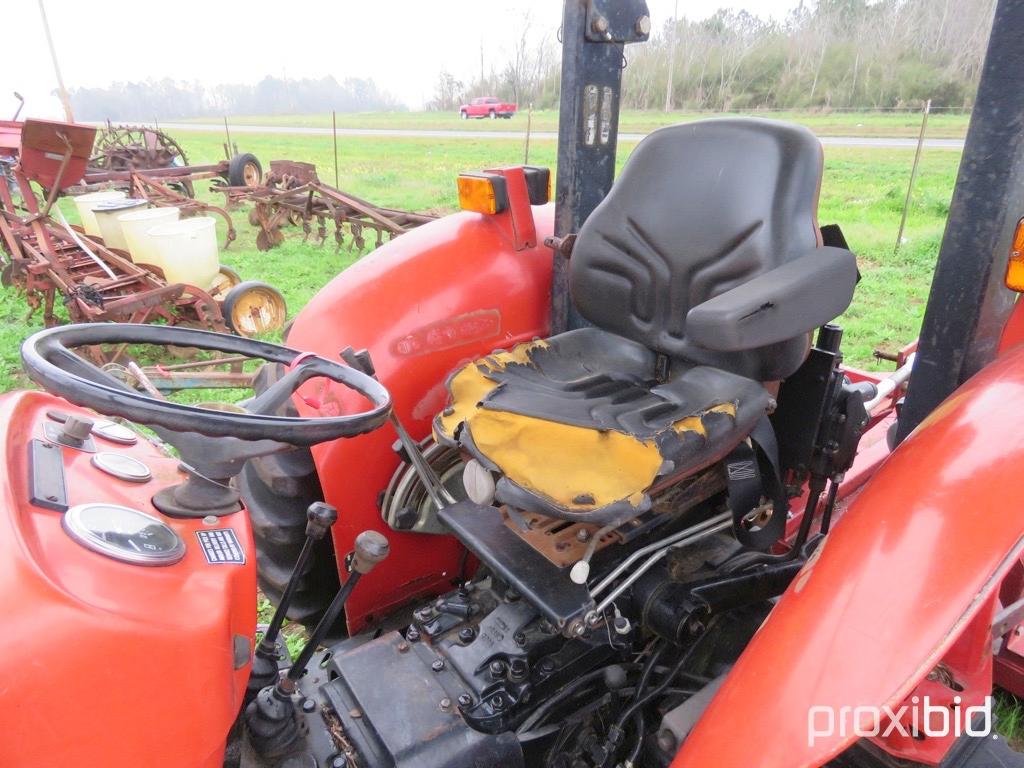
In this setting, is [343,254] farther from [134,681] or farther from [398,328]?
[134,681]

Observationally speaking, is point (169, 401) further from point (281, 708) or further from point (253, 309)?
point (253, 309)

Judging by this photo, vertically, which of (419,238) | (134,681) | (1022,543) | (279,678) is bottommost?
(279,678)

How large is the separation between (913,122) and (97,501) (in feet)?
57.6

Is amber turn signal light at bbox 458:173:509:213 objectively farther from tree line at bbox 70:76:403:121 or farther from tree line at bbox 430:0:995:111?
tree line at bbox 70:76:403:121

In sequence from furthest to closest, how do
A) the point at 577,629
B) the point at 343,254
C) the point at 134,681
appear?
the point at 343,254 → the point at 577,629 → the point at 134,681

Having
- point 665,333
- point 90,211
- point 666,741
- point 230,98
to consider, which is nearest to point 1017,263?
point 665,333

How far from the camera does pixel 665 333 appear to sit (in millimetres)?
1636

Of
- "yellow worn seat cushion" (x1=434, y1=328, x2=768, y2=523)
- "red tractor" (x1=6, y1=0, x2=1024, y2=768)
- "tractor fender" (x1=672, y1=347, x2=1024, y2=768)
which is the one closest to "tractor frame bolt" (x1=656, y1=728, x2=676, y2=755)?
"red tractor" (x1=6, y1=0, x2=1024, y2=768)

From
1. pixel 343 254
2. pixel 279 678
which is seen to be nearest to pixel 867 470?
pixel 279 678

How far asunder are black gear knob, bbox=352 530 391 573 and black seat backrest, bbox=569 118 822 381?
0.80 m

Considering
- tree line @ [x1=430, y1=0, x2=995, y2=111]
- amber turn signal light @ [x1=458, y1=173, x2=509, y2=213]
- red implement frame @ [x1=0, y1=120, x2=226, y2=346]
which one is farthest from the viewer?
tree line @ [x1=430, y1=0, x2=995, y2=111]

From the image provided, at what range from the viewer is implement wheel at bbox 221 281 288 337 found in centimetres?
418

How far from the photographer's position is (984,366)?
3.97ft

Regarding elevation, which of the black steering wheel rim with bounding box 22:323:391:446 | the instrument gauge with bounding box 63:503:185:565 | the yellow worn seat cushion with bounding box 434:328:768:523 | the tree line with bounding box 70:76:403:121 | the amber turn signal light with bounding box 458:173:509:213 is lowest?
the tree line with bounding box 70:76:403:121
